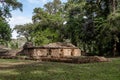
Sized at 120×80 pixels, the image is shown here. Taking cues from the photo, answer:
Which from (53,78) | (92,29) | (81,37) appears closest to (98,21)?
(92,29)

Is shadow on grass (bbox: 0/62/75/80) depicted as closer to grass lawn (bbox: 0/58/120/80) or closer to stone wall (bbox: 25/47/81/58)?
grass lawn (bbox: 0/58/120/80)

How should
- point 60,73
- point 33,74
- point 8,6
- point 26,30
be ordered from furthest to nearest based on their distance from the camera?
point 26,30
point 8,6
point 60,73
point 33,74

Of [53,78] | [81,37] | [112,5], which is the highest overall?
[112,5]

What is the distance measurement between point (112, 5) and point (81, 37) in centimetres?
1165

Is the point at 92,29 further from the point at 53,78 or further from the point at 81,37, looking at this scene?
the point at 53,78

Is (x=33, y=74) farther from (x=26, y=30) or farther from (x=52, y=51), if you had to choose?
(x=26, y=30)

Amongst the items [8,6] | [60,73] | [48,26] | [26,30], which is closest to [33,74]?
[60,73]

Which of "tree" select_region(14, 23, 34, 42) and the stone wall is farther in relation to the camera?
"tree" select_region(14, 23, 34, 42)

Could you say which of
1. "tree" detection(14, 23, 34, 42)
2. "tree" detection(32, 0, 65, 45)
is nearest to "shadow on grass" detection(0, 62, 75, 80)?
"tree" detection(32, 0, 65, 45)

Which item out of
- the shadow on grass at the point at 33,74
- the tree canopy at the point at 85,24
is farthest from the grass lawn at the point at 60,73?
the tree canopy at the point at 85,24

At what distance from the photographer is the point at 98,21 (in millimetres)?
50344

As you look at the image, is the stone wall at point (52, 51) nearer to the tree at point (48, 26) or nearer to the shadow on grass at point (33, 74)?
the tree at point (48, 26)

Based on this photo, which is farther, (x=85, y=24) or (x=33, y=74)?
(x=85, y=24)

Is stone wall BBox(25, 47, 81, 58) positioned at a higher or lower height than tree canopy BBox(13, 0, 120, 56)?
lower
